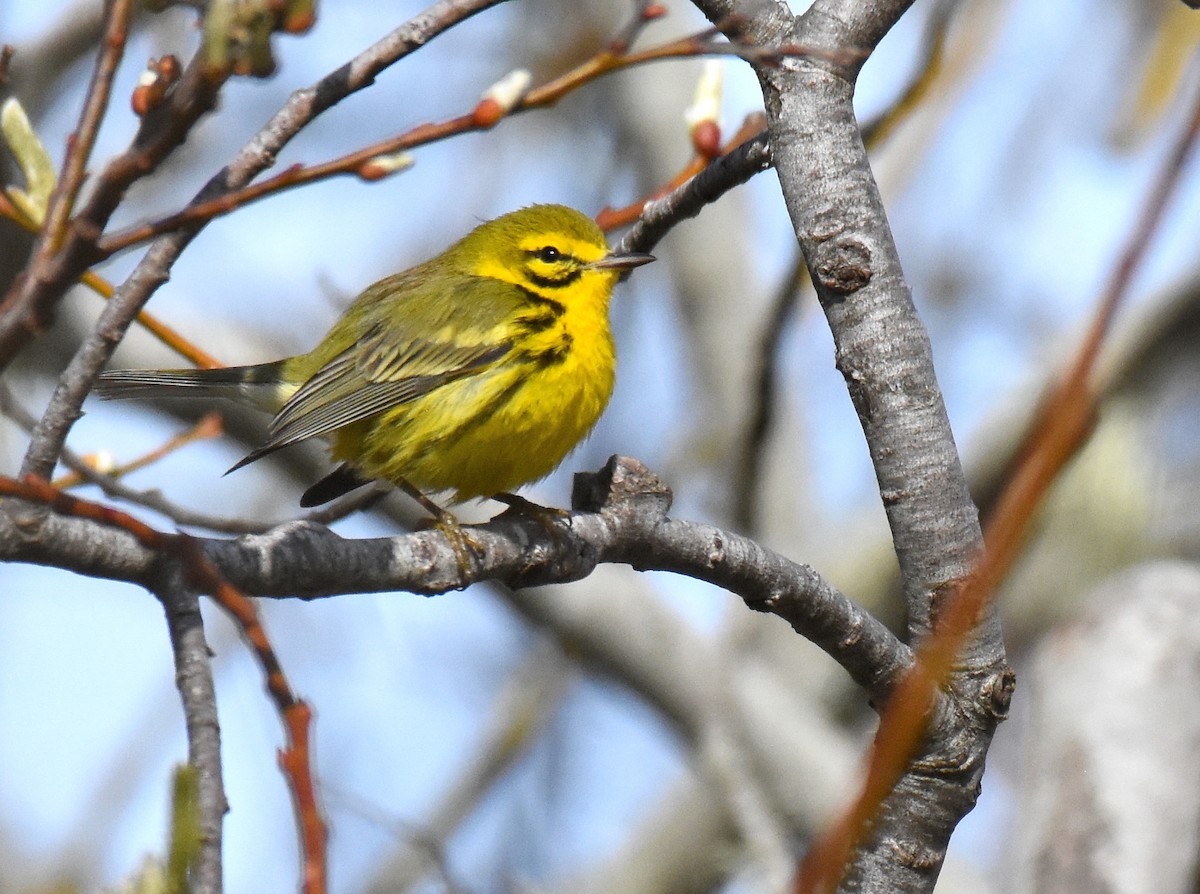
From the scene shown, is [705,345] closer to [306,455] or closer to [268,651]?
[306,455]

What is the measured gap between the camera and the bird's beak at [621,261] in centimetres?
428

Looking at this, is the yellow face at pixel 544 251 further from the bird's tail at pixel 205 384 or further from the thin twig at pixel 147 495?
the thin twig at pixel 147 495

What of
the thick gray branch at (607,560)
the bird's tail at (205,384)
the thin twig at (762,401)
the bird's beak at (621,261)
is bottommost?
the thick gray branch at (607,560)

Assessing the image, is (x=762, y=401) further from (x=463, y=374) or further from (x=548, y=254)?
(x=463, y=374)

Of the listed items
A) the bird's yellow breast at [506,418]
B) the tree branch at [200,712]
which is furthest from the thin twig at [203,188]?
the bird's yellow breast at [506,418]

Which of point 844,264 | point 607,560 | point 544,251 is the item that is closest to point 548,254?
point 544,251

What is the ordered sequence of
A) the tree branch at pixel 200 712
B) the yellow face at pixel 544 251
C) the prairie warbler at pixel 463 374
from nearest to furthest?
the tree branch at pixel 200 712 → the prairie warbler at pixel 463 374 → the yellow face at pixel 544 251

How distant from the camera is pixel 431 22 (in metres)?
2.01

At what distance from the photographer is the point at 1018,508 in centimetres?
91

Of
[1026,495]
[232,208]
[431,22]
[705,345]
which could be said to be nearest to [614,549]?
[431,22]

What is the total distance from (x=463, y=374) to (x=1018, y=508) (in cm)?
372

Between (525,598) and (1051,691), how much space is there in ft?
9.45

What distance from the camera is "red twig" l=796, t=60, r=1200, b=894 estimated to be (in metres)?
0.87

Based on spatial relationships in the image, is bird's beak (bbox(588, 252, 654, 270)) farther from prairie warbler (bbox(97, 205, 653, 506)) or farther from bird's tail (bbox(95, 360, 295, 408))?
bird's tail (bbox(95, 360, 295, 408))
